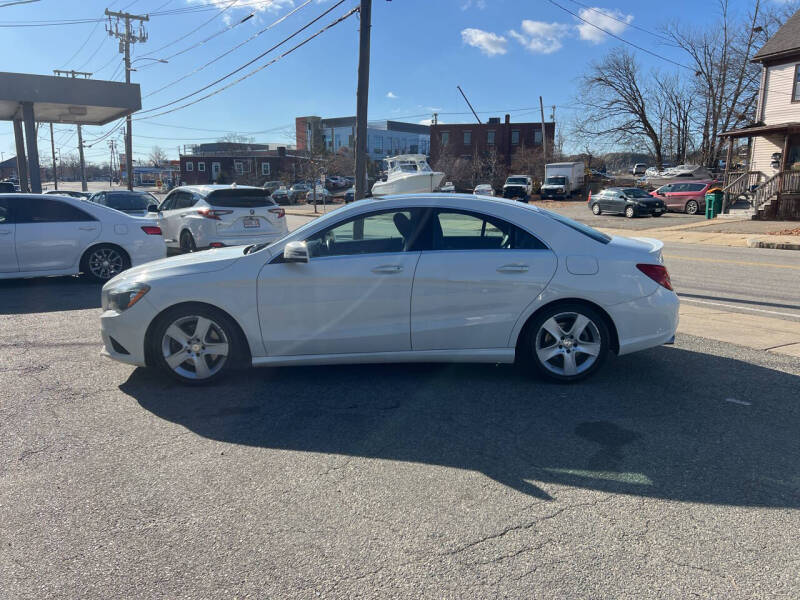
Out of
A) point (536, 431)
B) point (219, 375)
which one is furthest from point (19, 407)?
point (536, 431)

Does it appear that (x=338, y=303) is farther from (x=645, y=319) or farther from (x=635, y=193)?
(x=635, y=193)

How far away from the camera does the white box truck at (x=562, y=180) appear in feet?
155

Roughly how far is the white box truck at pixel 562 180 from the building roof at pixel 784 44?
58.3 feet

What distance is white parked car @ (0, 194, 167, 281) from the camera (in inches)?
364

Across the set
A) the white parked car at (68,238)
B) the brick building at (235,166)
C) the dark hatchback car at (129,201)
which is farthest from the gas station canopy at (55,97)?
the brick building at (235,166)

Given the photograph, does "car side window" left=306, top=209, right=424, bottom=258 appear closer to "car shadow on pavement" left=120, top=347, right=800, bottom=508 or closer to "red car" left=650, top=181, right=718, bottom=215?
"car shadow on pavement" left=120, top=347, right=800, bottom=508

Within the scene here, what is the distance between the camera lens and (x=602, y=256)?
4934 mm

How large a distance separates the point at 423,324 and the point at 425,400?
0.60 metres

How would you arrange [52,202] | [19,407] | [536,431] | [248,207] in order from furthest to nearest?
[248,207], [52,202], [19,407], [536,431]

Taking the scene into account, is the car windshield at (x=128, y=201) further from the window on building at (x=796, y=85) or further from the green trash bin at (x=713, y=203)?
the window on building at (x=796, y=85)

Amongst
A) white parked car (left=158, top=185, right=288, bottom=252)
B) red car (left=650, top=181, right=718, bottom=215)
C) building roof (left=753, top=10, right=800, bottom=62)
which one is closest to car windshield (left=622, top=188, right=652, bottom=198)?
red car (left=650, top=181, right=718, bottom=215)

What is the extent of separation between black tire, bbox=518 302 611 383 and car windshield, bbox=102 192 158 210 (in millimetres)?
14234

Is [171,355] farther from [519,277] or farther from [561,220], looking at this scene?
[561,220]

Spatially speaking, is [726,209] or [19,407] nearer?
[19,407]
